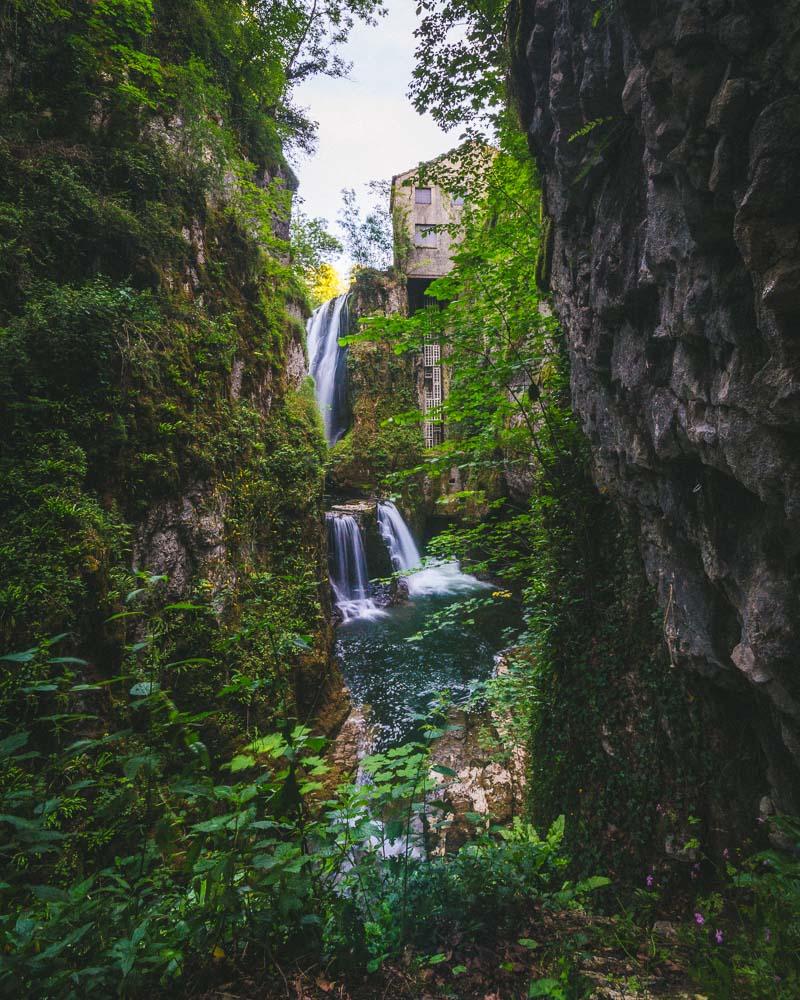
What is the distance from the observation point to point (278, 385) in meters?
7.93

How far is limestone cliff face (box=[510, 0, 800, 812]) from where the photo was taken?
1.57m

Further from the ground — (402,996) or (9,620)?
(9,620)

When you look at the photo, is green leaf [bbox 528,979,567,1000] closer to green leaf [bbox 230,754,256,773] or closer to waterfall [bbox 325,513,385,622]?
green leaf [bbox 230,754,256,773]

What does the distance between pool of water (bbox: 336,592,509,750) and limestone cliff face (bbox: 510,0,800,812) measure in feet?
13.7

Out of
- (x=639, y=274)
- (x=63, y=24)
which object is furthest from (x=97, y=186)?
(x=639, y=274)

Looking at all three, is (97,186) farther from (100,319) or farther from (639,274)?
(639,274)

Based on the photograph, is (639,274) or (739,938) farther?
(639,274)

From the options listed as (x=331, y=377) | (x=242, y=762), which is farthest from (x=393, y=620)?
(x=331, y=377)

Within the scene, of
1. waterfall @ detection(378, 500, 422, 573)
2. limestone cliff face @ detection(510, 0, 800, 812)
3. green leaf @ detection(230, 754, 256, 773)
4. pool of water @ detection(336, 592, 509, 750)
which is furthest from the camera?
waterfall @ detection(378, 500, 422, 573)

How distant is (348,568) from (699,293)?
38.9 ft

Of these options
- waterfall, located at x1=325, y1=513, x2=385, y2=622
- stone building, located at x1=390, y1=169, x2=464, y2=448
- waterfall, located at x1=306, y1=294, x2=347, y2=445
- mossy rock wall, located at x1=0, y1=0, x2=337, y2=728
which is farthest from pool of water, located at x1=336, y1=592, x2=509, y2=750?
stone building, located at x1=390, y1=169, x2=464, y2=448

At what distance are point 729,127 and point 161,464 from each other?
5434 millimetres

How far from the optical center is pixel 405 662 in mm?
9156

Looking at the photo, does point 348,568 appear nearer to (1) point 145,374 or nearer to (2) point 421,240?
(1) point 145,374
